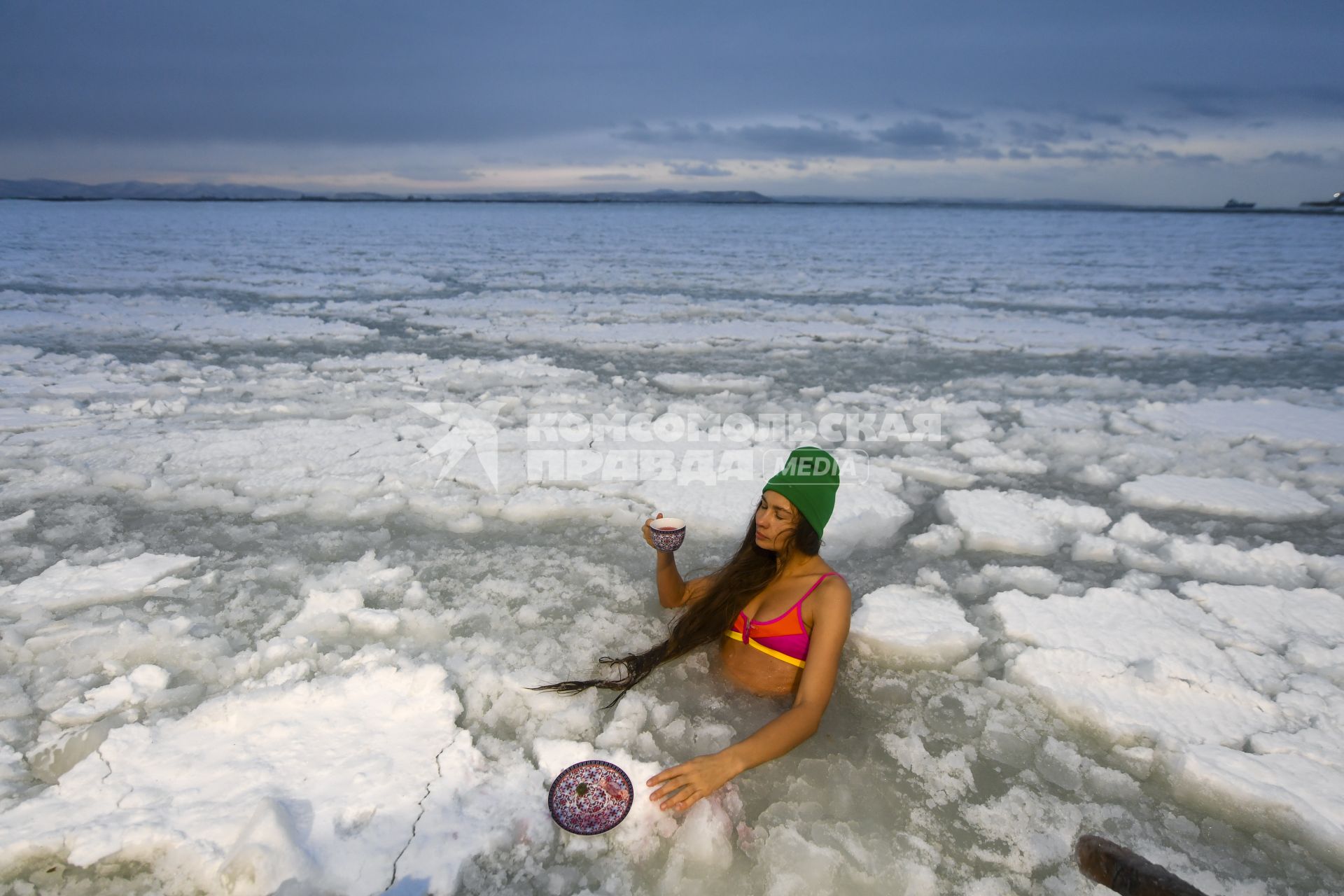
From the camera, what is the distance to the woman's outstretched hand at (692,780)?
165cm

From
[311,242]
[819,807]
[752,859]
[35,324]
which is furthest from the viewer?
[311,242]

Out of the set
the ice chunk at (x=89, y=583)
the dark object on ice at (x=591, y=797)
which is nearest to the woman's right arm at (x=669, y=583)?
the dark object on ice at (x=591, y=797)

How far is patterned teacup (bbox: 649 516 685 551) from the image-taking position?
2.22m

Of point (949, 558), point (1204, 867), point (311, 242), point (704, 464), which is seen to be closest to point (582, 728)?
point (1204, 867)

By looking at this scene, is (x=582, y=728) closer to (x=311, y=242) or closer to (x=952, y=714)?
(x=952, y=714)

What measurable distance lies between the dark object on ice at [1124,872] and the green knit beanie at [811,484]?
0.87 m

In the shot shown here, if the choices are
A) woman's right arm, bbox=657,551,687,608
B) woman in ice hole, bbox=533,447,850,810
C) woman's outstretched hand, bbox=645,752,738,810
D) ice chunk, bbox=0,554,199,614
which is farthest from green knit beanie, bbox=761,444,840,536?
ice chunk, bbox=0,554,199,614

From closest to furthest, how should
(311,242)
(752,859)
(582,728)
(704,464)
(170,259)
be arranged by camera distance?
(752,859), (582,728), (704,464), (170,259), (311,242)

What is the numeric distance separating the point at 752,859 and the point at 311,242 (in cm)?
1866

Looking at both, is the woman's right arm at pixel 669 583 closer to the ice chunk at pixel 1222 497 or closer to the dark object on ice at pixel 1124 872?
the dark object on ice at pixel 1124 872

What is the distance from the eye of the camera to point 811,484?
78.8 inches

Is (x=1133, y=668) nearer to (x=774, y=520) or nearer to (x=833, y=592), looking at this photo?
(x=833, y=592)

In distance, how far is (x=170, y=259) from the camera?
41.7 feet

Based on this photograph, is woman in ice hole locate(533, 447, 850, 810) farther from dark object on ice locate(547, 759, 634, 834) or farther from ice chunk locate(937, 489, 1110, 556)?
ice chunk locate(937, 489, 1110, 556)
